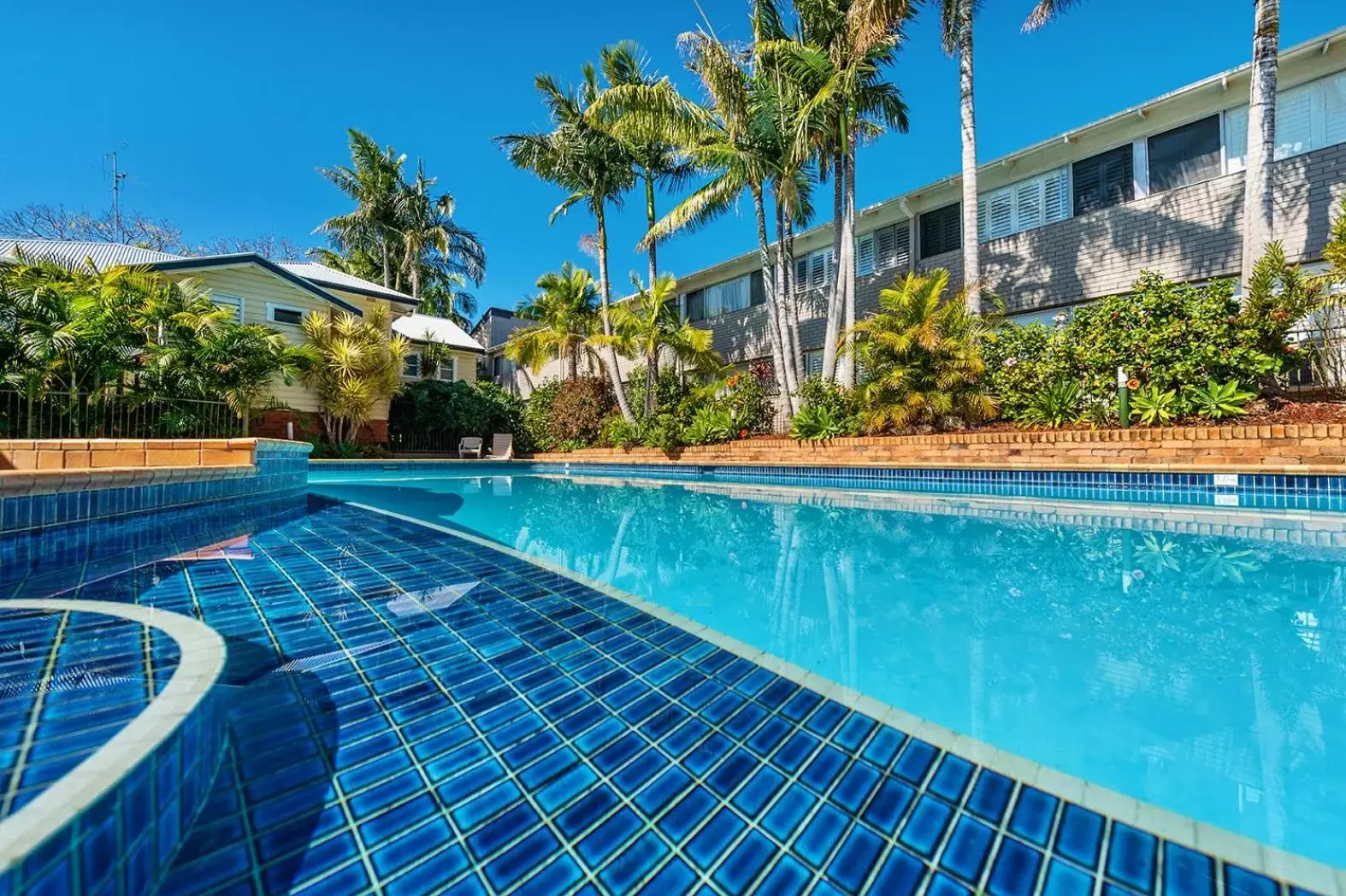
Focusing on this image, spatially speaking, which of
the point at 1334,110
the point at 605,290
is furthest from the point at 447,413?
the point at 1334,110

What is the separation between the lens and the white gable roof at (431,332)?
67.3ft

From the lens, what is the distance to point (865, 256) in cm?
1520

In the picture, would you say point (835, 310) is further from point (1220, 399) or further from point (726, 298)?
point (726, 298)

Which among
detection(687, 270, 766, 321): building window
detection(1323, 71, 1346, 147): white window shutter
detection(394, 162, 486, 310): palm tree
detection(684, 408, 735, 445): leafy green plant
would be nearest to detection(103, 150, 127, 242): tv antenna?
detection(394, 162, 486, 310): palm tree

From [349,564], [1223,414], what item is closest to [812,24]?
[1223,414]

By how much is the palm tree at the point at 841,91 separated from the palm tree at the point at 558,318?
721 cm

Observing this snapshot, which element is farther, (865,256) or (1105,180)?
(865,256)

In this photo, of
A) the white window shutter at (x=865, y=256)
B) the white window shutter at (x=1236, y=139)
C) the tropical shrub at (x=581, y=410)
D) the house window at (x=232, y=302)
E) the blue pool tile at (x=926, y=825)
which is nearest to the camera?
the blue pool tile at (x=926, y=825)

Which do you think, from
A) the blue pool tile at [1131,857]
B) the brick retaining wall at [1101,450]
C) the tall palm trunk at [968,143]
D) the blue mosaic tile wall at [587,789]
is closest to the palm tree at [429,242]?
the brick retaining wall at [1101,450]

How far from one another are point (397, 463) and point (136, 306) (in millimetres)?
5806

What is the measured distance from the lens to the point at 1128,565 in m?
4.37

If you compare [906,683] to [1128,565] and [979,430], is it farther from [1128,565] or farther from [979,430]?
[979,430]

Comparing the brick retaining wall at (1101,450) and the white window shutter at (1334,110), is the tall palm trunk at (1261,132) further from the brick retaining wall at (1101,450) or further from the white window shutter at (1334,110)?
the brick retaining wall at (1101,450)

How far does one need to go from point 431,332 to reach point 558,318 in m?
7.62
